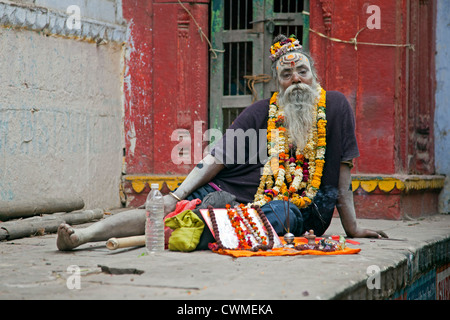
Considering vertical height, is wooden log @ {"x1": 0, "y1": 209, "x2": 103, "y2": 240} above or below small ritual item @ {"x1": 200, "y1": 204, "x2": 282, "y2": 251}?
below

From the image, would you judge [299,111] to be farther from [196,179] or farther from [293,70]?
[196,179]

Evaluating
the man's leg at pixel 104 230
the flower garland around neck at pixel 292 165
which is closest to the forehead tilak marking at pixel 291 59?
the flower garland around neck at pixel 292 165

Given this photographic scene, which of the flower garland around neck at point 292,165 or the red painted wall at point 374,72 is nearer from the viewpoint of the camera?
the flower garland around neck at point 292,165

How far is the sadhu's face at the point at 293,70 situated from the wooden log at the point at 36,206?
253 centimetres

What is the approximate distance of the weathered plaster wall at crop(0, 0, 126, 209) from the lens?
606 cm

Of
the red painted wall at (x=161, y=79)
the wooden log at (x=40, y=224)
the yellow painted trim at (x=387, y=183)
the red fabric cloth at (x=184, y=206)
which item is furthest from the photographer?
the red painted wall at (x=161, y=79)

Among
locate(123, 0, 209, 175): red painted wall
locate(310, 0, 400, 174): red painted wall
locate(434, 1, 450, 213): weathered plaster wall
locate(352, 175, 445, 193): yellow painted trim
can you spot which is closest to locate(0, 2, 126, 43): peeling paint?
locate(123, 0, 209, 175): red painted wall

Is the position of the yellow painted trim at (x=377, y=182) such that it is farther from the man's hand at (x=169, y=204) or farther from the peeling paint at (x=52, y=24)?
the man's hand at (x=169, y=204)

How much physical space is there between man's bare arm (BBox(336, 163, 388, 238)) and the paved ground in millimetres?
190

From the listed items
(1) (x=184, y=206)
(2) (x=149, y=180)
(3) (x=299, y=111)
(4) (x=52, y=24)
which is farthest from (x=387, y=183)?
(4) (x=52, y=24)

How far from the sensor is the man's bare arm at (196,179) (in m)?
4.45

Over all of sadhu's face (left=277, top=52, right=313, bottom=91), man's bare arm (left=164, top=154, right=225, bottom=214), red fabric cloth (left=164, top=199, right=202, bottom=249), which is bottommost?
red fabric cloth (left=164, top=199, right=202, bottom=249)

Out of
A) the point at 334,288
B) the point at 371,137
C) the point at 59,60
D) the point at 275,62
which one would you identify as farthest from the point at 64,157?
the point at 334,288

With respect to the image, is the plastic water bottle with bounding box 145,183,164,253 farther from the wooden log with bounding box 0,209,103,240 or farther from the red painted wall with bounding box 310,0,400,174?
the red painted wall with bounding box 310,0,400,174
